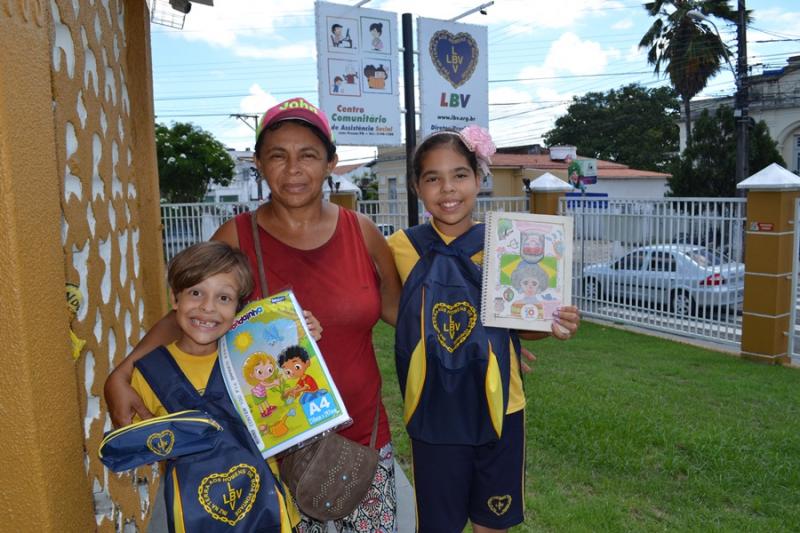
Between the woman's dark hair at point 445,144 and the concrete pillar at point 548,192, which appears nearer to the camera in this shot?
the woman's dark hair at point 445,144

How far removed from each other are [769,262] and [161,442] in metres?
8.13

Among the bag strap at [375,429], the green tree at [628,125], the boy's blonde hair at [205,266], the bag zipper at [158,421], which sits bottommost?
the bag strap at [375,429]

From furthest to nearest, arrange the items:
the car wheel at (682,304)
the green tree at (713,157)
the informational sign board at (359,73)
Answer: the green tree at (713,157) < the informational sign board at (359,73) < the car wheel at (682,304)

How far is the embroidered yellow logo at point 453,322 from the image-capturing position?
7.35 feet

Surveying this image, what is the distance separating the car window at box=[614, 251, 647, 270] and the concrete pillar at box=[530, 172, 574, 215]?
4.98 feet

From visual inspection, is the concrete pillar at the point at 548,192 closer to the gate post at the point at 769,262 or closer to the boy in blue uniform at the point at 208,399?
the gate post at the point at 769,262

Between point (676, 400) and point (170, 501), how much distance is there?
5268mm

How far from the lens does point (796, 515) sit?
3615 millimetres

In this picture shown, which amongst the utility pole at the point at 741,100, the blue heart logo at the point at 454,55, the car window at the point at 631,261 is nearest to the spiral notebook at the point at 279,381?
the car window at the point at 631,261

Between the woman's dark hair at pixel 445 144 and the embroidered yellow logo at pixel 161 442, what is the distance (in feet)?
4.50

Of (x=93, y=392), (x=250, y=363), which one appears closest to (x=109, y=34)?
(x=93, y=392)

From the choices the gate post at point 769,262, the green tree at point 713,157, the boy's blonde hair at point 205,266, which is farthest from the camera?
the green tree at point 713,157

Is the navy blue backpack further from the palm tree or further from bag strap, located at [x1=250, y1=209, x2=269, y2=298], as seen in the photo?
the palm tree

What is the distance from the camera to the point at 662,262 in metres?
9.57
